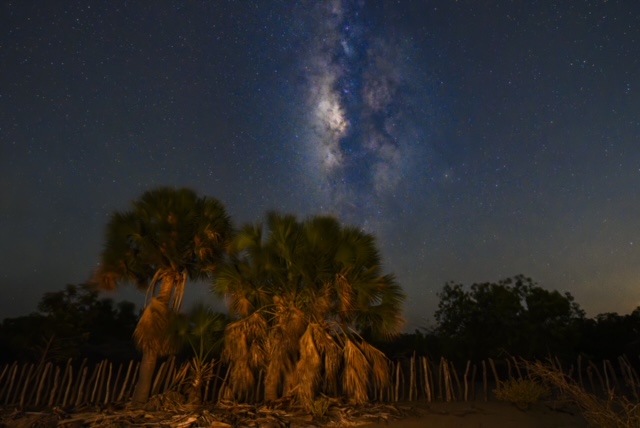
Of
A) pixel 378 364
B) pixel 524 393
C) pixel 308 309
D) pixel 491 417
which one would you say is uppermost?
pixel 308 309

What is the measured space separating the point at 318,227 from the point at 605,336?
2053 centimetres

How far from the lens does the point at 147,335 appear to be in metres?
13.4

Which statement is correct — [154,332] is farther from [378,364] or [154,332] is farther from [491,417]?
[491,417]

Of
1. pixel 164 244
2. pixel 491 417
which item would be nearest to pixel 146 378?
pixel 164 244

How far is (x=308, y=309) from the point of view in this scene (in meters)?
12.7

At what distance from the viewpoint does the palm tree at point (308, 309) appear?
38.9ft

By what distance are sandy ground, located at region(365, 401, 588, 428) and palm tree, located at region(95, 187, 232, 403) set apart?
A: 802 cm

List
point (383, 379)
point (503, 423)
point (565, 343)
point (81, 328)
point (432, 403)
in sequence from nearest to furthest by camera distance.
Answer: point (503, 423), point (383, 379), point (432, 403), point (81, 328), point (565, 343)

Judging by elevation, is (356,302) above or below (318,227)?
below

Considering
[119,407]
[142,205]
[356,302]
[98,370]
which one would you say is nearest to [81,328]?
[98,370]

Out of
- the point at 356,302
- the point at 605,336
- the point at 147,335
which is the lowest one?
the point at 147,335

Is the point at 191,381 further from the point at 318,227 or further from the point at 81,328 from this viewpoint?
the point at 81,328

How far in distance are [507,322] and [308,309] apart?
15056 mm

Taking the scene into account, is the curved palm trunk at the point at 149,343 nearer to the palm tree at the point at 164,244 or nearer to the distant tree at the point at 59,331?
the palm tree at the point at 164,244
